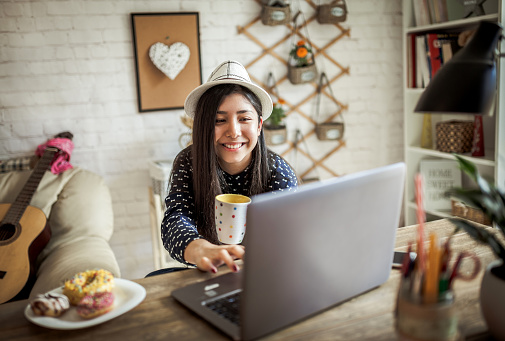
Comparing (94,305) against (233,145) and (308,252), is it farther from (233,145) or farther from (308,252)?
(233,145)

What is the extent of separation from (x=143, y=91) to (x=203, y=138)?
148 cm

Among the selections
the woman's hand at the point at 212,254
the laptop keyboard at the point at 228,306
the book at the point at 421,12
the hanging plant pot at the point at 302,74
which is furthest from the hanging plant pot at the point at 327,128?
the laptop keyboard at the point at 228,306

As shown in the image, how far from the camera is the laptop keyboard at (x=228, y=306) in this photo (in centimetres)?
94

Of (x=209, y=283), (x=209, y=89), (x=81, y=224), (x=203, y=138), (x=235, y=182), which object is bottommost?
(x=81, y=224)

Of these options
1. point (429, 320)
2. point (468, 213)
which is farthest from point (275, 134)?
point (429, 320)

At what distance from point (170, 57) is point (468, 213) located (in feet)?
6.49

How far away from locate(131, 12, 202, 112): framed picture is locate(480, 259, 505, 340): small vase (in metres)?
2.40

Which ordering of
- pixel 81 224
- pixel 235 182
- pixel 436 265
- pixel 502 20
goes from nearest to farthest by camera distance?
pixel 436 265 < pixel 235 182 < pixel 502 20 < pixel 81 224

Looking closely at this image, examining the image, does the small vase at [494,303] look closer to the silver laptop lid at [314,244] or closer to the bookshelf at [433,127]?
the silver laptop lid at [314,244]

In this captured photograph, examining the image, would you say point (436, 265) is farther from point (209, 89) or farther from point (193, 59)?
point (193, 59)

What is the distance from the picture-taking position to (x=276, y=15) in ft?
9.82

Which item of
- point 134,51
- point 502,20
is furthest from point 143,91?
point 502,20

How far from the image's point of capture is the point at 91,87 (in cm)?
285

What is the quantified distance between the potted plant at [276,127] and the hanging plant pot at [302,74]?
168 millimetres
